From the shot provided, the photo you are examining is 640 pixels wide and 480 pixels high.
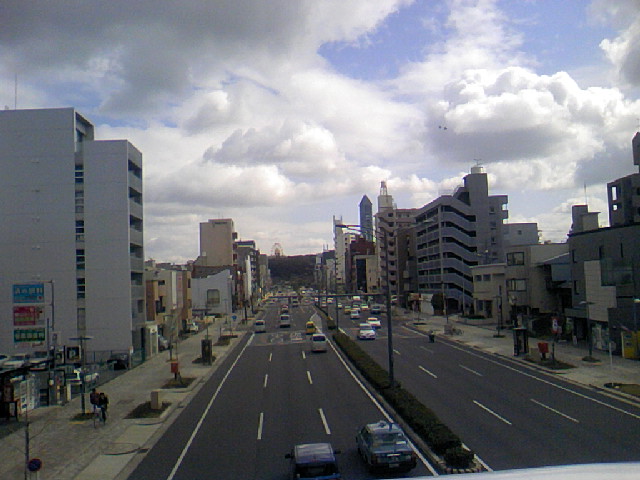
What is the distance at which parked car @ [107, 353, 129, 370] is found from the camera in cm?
4041

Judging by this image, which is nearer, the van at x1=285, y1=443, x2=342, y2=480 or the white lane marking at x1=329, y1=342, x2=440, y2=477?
the van at x1=285, y1=443, x2=342, y2=480

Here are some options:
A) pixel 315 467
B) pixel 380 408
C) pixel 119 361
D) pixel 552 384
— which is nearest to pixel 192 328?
pixel 119 361

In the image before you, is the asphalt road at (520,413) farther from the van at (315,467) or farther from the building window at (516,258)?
the building window at (516,258)

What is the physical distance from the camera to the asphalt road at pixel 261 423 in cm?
1652

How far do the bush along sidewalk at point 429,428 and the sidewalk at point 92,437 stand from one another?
29.7ft

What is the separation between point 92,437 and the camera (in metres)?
21.3

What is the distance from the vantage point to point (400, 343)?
1989 inches

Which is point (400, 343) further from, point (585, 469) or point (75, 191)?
point (585, 469)

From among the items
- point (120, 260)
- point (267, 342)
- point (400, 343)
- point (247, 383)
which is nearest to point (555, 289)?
point (400, 343)

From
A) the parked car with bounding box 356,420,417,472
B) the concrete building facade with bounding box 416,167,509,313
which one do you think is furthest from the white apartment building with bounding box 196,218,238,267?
the parked car with bounding box 356,420,417,472

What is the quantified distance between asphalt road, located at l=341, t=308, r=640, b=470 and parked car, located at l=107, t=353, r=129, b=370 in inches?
720

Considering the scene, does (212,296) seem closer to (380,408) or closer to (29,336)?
(29,336)

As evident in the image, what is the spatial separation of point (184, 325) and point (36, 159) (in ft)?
113

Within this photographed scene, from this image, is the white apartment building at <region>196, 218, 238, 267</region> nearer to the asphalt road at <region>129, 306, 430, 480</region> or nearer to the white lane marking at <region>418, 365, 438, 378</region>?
the asphalt road at <region>129, 306, 430, 480</region>
